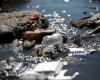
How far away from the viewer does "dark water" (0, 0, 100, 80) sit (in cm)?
1088

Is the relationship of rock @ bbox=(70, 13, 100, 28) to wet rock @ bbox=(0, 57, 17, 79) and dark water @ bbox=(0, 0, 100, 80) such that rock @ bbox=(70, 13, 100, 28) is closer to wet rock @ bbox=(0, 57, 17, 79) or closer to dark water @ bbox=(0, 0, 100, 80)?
dark water @ bbox=(0, 0, 100, 80)

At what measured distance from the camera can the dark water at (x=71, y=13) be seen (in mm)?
10877

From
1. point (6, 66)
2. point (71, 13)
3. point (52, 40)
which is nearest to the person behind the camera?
point (6, 66)

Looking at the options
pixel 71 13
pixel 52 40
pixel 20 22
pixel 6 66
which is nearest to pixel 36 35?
pixel 52 40

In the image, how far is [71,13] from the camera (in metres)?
19.8

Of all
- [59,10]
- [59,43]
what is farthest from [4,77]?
[59,10]

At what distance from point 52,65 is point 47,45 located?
274 centimetres

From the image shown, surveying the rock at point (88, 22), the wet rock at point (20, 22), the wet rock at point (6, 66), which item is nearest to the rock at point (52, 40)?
the wet rock at point (6, 66)

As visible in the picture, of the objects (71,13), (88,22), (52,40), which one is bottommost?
(71,13)

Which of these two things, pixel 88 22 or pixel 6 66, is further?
pixel 88 22

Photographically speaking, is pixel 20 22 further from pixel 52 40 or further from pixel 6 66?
pixel 6 66

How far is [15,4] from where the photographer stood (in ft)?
79.0

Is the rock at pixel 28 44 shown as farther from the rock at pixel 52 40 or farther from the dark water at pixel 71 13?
the dark water at pixel 71 13

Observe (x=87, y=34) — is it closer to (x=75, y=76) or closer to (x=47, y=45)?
(x=47, y=45)
